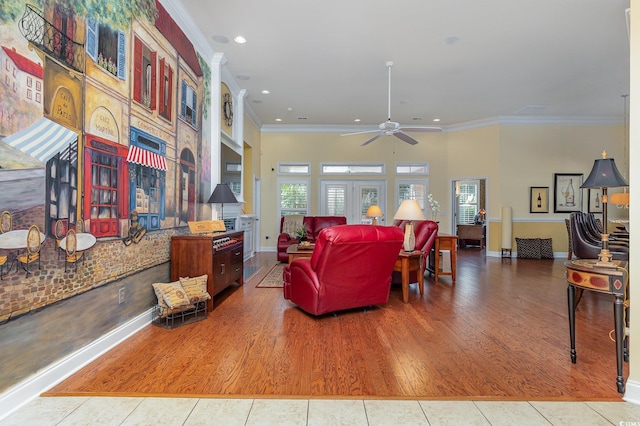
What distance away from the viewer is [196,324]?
320cm

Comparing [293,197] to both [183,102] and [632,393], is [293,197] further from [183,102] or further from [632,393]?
[632,393]

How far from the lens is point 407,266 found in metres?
3.99

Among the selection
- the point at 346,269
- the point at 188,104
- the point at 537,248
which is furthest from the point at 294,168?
the point at 537,248

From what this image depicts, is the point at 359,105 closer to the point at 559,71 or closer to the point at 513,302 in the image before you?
the point at 559,71

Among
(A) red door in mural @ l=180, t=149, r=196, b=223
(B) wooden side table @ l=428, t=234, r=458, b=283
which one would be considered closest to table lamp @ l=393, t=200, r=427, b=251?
(B) wooden side table @ l=428, t=234, r=458, b=283

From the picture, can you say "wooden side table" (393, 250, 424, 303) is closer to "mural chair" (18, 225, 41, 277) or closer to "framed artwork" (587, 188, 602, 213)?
"mural chair" (18, 225, 41, 277)

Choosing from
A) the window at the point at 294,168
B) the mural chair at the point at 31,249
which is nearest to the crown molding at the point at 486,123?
the window at the point at 294,168

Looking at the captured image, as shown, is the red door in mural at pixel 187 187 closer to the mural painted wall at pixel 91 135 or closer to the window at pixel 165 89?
the mural painted wall at pixel 91 135

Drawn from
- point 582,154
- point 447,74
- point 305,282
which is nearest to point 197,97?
point 305,282

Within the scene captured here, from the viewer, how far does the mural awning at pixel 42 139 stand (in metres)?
1.84

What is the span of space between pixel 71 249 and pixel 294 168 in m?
7.06

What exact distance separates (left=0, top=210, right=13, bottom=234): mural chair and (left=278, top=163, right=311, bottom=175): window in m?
7.36

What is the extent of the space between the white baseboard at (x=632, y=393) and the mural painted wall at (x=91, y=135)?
360cm

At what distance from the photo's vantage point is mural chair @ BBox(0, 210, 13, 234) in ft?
5.68
